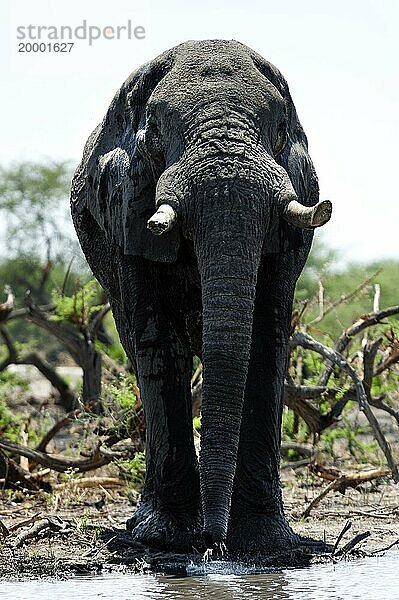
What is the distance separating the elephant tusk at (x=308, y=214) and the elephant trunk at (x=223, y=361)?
0.22m

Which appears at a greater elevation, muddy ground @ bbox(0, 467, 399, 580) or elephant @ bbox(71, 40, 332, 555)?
elephant @ bbox(71, 40, 332, 555)

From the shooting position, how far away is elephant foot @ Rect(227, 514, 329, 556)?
5.82 metres

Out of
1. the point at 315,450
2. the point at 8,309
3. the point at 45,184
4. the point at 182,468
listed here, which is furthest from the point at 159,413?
the point at 45,184

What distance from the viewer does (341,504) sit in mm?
8039

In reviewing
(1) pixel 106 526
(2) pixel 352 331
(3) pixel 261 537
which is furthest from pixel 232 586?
(2) pixel 352 331

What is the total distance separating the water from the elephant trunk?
22cm

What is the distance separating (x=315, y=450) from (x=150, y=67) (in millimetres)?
3848

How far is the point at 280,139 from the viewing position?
580 centimetres

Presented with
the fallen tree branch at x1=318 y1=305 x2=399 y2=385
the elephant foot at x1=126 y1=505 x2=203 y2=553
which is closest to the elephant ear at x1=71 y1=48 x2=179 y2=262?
the elephant foot at x1=126 y1=505 x2=203 y2=553

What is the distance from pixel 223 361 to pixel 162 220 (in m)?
0.61

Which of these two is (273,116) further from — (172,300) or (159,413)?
(159,413)

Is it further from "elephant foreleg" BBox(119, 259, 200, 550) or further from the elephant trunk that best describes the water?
"elephant foreleg" BBox(119, 259, 200, 550)

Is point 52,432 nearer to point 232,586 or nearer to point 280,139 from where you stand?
point 280,139

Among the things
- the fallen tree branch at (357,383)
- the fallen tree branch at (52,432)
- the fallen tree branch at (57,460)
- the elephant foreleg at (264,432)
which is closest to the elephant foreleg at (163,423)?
the elephant foreleg at (264,432)
